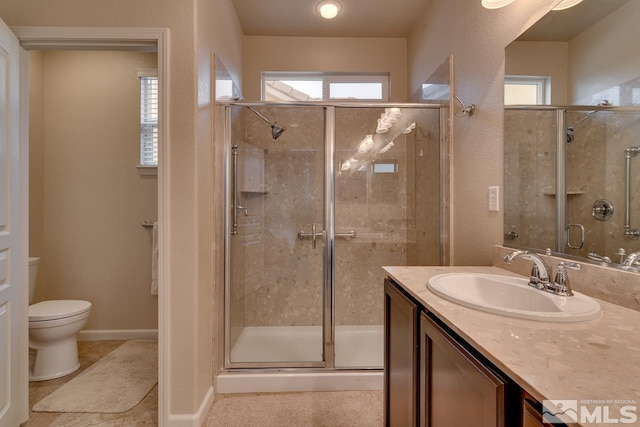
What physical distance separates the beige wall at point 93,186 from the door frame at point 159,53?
41.4 inches

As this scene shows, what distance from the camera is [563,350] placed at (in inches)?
23.2

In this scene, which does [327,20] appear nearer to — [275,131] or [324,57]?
[324,57]

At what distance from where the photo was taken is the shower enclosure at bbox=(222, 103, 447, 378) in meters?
2.10

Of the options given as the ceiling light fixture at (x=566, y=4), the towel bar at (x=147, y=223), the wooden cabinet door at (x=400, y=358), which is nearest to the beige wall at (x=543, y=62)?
the ceiling light fixture at (x=566, y=4)

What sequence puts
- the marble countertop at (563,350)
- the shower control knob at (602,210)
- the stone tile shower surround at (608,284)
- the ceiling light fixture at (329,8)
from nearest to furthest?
the marble countertop at (563,350), the stone tile shower surround at (608,284), the shower control knob at (602,210), the ceiling light fixture at (329,8)

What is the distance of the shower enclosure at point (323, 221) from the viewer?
210 centimetres

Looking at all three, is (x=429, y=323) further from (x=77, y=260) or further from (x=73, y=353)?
(x=77, y=260)

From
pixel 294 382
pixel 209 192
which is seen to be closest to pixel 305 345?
pixel 294 382

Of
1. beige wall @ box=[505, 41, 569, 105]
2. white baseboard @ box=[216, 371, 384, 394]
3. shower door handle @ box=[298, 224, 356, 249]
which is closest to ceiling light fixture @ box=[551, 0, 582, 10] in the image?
beige wall @ box=[505, 41, 569, 105]

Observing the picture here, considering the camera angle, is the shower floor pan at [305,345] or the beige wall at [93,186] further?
the beige wall at [93,186]

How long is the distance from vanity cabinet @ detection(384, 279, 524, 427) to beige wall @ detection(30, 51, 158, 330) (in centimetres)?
226

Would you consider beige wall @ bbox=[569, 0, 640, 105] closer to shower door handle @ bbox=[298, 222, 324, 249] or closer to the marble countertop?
the marble countertop

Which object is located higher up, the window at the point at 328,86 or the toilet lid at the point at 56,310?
the window at the point at 328,86

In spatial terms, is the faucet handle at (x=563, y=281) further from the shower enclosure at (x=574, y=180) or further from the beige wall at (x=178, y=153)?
the beige wall at (x=178, y=153)
